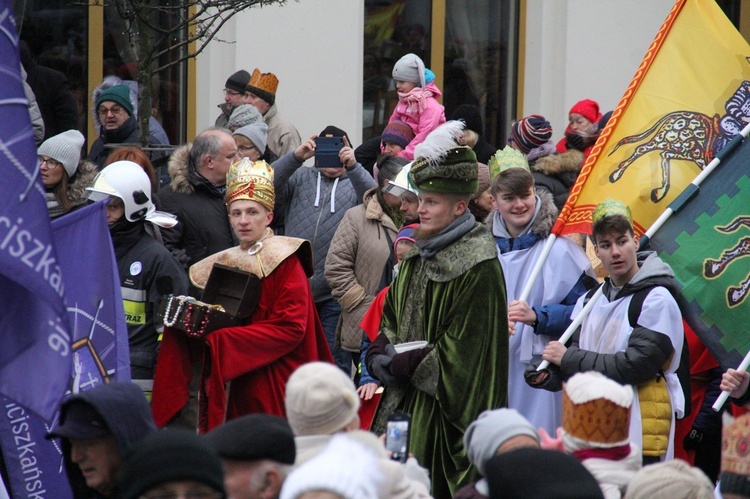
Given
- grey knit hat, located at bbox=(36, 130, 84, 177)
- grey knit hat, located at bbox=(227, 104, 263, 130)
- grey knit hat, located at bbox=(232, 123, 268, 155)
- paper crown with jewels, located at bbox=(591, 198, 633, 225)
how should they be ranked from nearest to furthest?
paper crown with jewels, located at bbox=(591, 198, 633, 225), grey knit hat, located at bbox=(36, 130, 84, 177), grey knit hat, located at bbox=(232, 123, 268, 155), grey knit hat, located at bbox=(227, 104, 263, 130)

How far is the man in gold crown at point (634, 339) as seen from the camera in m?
5.22

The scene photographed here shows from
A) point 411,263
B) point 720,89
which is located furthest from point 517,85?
point 411,263

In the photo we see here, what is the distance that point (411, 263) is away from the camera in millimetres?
5520

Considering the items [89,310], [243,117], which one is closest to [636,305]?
[89,310]

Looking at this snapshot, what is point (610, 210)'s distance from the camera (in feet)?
17.9

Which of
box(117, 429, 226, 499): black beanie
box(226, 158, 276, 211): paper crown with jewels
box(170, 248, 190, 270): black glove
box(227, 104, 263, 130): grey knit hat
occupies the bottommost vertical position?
box(170, 248, 190, 270): black glove

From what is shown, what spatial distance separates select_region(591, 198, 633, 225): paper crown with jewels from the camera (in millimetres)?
5453

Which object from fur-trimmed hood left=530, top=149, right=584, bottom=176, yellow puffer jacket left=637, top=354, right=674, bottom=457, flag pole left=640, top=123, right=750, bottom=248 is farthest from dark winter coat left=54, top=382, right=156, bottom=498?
fur-trimmed hood left=530, top=149, right=584, bottom=176

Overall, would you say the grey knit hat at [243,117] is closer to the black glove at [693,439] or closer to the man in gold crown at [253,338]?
the man in gold crown at [253,338]

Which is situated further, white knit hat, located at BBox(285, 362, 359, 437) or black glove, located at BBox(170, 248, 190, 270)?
black glove, located at BBox(170, 248, 190, 270)

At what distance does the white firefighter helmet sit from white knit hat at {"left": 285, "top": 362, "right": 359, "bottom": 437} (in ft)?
8.59

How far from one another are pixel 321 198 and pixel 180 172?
95cm

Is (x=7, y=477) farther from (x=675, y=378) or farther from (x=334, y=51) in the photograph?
(x=334, y=51)

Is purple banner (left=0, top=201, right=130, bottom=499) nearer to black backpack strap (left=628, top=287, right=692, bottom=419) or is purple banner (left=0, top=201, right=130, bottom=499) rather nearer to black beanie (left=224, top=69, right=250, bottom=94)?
black backpack strap (left=628, top=287, right=692, bottom=419)
